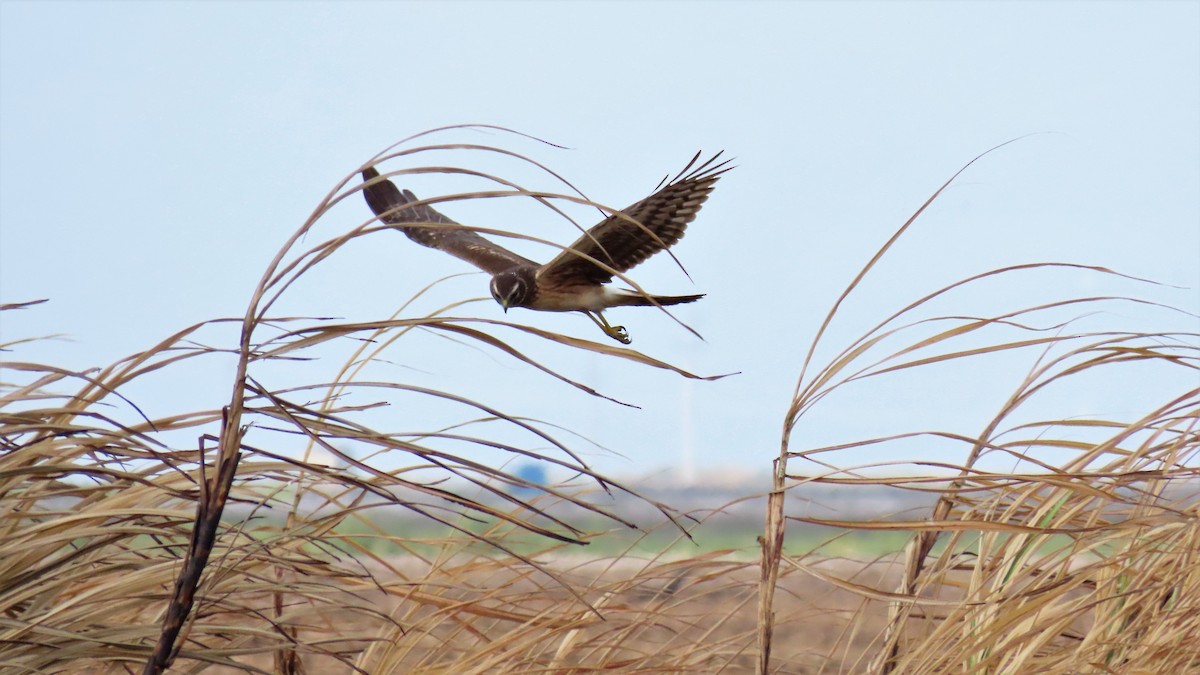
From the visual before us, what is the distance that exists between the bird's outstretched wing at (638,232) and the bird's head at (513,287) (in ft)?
0.53

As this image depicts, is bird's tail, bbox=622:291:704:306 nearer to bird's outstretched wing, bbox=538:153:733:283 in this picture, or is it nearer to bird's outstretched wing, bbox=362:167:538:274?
bird's outstretched wing, bbox=538:153:733:283

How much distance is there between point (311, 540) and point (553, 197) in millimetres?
785

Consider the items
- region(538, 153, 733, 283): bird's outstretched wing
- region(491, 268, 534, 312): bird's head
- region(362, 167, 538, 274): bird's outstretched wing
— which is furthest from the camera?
region(362, 167, 538, 274): bird's outstretched wing

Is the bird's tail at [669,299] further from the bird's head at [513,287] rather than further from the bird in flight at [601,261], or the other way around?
the bird's head at [513,287]

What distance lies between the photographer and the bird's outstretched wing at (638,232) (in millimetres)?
3066

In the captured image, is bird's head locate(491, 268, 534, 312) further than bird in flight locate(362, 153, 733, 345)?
Yes

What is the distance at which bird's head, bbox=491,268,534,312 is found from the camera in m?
3.69

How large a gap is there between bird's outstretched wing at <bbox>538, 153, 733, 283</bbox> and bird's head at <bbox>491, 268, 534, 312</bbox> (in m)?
0.16

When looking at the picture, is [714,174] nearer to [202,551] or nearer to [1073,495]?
[1073,495]

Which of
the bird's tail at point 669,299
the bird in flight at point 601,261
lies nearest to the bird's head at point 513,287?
the bird in flight at point 601,261

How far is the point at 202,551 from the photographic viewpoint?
130cm

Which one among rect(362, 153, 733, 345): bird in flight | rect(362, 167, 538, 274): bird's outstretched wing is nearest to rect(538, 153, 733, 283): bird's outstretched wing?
rect(362, 153, 733, 345): bird in flight

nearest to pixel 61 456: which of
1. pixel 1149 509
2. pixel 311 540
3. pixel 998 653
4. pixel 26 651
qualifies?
pixel 26 651

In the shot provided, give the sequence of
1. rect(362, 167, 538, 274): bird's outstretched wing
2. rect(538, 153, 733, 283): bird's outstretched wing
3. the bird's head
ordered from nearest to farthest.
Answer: rect(538, 153, 733, 283): bird's outstretched wing, the bird's head, rect(362, 167, 538, 274): bird's outstretched wing
